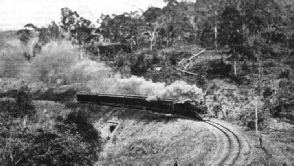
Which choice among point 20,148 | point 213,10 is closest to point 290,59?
point 213,10

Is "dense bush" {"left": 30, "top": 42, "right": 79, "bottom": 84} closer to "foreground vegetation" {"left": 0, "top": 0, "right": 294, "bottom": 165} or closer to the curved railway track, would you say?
"foreground vegetation" {"left": 0, "top": 0, "right": 294, "bottom": 165}

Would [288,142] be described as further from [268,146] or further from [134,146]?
[134,146]

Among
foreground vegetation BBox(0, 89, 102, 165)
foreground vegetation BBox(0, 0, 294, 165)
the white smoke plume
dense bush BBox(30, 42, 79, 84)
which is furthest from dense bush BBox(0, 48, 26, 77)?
foreground vegetation BBox(0, 89, 102, 165)

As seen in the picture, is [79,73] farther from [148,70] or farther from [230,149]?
[230,149]

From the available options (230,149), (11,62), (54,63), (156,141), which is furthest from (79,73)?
(230,149)

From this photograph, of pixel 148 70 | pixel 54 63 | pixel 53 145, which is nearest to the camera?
pixel 53 145

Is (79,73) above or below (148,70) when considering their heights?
below

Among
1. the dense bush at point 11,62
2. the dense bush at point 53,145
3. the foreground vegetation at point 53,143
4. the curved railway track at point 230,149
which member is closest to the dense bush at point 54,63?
the dense bush at point 11,62
